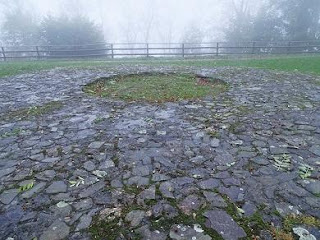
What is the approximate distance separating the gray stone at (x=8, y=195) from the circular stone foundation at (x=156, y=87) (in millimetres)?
4879

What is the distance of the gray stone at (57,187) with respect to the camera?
381 centimetres

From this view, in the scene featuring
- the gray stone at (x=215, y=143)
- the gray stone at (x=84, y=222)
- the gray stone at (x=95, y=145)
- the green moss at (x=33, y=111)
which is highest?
the green moss at (x=33, y=111)

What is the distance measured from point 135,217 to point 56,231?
90 cm

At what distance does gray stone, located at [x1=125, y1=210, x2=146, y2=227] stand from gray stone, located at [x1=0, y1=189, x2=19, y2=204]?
5.35 feet

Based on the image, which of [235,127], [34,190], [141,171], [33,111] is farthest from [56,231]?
[33,111]

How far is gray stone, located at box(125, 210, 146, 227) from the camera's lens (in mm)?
3205

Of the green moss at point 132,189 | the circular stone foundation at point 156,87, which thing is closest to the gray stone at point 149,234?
the green moss at point 132,189

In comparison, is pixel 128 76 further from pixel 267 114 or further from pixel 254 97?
pixel 267 114

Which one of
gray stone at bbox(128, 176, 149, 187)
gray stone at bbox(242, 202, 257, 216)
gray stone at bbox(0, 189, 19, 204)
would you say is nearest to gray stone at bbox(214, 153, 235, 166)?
gray stone at bbox(242, 202, 257, 216)

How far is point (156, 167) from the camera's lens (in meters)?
4.36

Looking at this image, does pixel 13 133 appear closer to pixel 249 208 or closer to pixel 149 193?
pixel 149 193

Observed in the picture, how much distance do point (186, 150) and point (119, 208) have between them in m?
1.85

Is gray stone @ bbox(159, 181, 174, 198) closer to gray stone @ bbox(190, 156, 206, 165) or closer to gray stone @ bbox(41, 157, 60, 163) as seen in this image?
gray stone @ bbox(190, 156, 206, 165)

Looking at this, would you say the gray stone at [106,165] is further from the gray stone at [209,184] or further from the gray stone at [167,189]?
the gray stone at [209,184]
